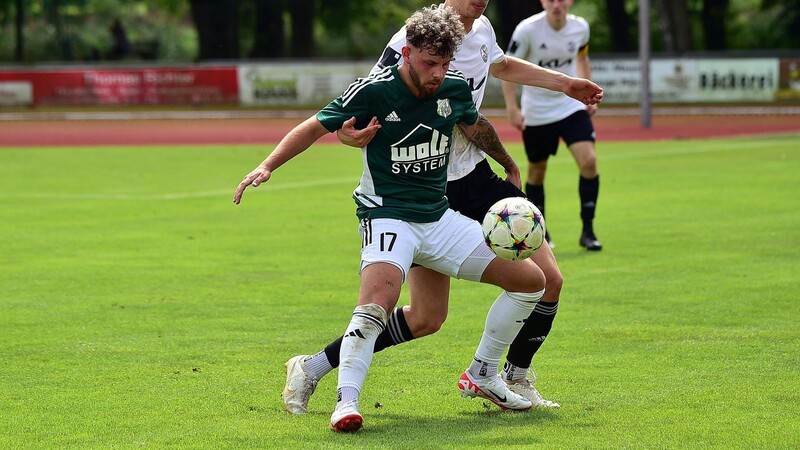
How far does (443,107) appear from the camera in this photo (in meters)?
6.10

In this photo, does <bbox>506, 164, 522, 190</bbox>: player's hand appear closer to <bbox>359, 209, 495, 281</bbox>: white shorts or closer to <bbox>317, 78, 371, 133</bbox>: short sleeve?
<bbox>359, 209, 495, 281</bbox>: white shorts

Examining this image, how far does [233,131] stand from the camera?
31.5 meters

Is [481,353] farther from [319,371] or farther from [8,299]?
[8,299]

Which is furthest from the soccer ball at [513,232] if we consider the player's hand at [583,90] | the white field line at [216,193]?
Answer: the white field line at [216,193]

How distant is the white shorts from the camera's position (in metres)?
5.95

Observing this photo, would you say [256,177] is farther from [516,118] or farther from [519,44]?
[519,44]

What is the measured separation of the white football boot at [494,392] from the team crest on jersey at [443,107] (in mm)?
1258

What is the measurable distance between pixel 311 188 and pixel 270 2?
24553 mm

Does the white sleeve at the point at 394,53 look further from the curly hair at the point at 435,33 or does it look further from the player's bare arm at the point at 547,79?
the player's bare arm at the point at 547,79

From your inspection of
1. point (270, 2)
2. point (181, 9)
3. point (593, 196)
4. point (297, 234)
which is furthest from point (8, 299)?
point (181, 9)

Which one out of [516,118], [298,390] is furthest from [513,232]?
[516,118]

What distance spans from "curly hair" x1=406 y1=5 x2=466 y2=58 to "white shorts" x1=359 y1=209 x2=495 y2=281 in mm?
820

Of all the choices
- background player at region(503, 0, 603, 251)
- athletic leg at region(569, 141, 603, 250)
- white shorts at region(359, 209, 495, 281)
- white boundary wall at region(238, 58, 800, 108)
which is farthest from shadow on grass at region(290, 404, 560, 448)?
white boundary wall at region(238, 58, 800, 108)

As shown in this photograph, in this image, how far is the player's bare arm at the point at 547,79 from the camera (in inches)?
271
